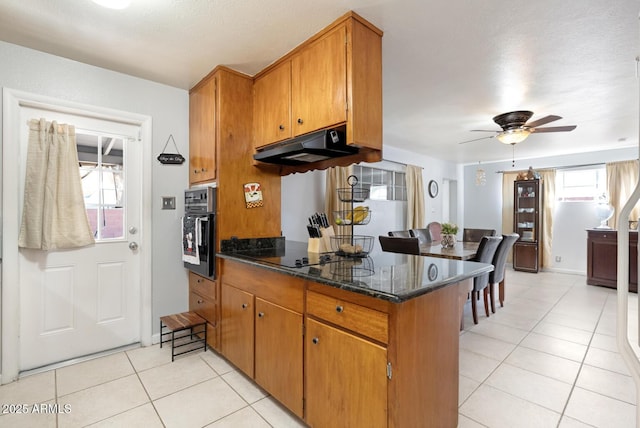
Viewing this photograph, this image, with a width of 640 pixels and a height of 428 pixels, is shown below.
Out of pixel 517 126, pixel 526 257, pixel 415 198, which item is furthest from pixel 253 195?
pixel 526 257

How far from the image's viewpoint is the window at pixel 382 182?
Answer: 5.05m

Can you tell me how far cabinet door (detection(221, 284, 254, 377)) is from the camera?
6.74 feet

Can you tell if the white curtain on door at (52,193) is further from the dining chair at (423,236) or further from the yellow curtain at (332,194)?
the dining chair at (423,236)

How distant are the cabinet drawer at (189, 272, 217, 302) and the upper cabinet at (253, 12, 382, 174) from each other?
135cm

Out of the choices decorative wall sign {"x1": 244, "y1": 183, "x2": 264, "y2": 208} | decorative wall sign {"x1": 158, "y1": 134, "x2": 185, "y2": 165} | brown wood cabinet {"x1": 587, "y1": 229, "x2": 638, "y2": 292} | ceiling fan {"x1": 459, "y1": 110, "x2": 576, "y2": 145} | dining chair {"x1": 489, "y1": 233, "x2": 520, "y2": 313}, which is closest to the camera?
decorative wall sign {"x1": 244, "y1": 183, "x2": 264, "y2": 208}

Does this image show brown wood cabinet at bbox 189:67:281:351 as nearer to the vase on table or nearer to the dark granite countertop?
the dark granite countertop

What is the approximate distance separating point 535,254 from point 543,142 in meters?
2.40

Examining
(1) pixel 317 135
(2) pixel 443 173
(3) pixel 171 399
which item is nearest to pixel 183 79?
(1) pixel 317 135

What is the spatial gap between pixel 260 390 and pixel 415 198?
4.74 meters

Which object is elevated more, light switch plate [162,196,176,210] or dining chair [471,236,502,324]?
light switch plate [162,196,176,210]

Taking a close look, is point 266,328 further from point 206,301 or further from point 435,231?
point 435,231

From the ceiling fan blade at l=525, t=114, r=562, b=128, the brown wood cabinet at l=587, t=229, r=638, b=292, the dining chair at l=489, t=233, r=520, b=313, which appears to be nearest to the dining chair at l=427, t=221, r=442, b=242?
the dining chair at l=489, t=233, r=520, b=313

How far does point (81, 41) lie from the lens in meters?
2.09

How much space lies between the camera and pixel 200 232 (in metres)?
2.46
